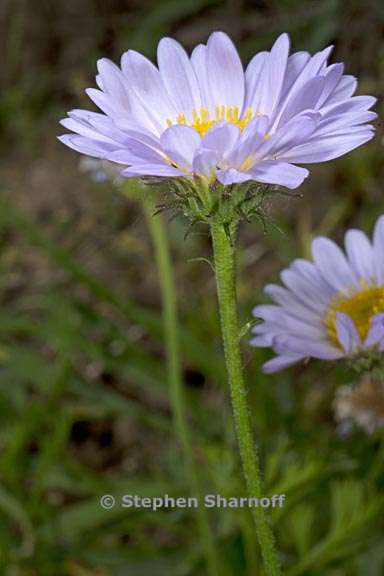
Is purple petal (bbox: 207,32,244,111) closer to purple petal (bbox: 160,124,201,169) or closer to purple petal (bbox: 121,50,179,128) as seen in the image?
purple petal (bbox: 121,50,179,128)

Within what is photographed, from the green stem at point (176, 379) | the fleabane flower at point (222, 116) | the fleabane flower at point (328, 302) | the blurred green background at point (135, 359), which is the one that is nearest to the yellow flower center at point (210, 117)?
the fleabane flower at point (222, 116)

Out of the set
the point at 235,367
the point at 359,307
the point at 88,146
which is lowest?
the point at 235,367

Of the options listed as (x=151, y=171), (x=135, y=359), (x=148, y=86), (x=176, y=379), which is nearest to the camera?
(x=151, y=171)

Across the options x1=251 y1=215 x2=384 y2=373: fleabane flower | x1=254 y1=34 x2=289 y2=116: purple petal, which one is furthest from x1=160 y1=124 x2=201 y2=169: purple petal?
x1=251 y1=215 x2=384 y2=373: fleabane flower

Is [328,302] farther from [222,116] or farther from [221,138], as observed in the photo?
[221,138]

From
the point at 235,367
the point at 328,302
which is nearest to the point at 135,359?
the point at 328,302

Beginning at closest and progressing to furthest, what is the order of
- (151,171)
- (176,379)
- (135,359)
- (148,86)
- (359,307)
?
(151,171) → (148,86) → (359,307) → (176,379) → (135,359)

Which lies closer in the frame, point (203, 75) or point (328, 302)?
point (203, 75)

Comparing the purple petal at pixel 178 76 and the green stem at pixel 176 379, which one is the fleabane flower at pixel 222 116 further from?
the green stem at pixel 176 379
